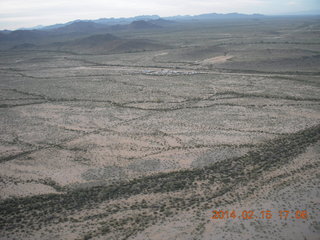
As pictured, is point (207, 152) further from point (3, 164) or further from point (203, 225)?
point (3, 164)

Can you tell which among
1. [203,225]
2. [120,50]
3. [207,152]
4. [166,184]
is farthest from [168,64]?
[203,225]

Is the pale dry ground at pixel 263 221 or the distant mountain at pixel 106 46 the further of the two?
the distant mountain at pixel 106 46

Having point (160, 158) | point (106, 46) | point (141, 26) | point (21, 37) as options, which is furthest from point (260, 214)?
point (141, 26)

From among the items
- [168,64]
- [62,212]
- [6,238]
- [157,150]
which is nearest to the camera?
[6,238]

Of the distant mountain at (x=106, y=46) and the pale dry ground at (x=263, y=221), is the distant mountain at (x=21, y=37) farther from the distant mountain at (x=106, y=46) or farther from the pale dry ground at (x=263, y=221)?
the pale dry ground at (x=263, y=221)

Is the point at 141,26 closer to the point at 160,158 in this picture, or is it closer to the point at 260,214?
the point at 160,158

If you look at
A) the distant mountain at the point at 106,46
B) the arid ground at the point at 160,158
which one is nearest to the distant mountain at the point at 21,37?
the distant mountain at the point at 106,46

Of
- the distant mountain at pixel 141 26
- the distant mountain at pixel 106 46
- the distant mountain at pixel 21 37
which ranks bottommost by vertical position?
the distant mountain at pixel 106 46
